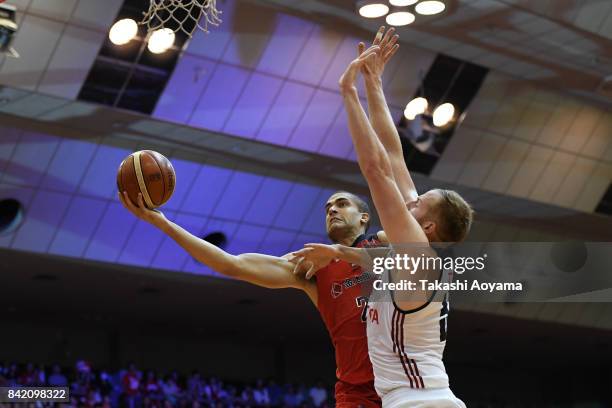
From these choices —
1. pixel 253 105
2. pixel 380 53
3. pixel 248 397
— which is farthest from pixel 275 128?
pixel 380 53

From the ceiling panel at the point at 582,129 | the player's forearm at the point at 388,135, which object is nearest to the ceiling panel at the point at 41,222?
the ceiling panel at the point at 582,129

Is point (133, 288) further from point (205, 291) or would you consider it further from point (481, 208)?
point (481, 208)

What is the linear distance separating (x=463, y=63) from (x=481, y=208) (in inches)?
177

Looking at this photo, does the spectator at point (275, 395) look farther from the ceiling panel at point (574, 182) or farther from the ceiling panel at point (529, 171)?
the ceiling panel at point (574, 182)

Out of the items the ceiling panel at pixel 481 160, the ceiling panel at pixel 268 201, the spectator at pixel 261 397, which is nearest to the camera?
the ceiling panel at pixel 268 201

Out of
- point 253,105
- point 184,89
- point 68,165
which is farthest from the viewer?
point 68,165

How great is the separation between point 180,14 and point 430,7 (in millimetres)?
3846

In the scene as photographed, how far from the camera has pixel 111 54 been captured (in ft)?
55.5

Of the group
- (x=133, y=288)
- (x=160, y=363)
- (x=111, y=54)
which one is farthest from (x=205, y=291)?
(x=111, y=54)

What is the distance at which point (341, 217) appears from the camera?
5.99m

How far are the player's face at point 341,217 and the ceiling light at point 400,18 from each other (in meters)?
9.36

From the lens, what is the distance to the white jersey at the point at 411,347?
169 inches

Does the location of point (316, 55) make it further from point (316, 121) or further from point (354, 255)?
point (354, 255)

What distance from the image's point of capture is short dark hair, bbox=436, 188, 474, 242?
427 cm
